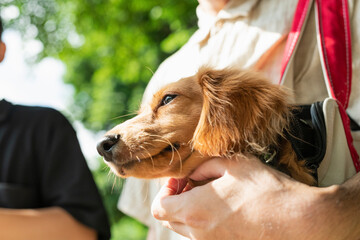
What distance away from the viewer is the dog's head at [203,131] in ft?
4.25

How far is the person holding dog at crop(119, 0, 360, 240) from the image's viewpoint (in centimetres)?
114

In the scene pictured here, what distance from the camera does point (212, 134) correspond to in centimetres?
129

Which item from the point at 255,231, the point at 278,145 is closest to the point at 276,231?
the point at 255,231

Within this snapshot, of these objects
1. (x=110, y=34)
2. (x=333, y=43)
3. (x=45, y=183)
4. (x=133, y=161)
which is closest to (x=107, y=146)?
(x=133, y=161)

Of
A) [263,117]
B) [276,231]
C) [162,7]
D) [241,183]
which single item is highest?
[162,7]

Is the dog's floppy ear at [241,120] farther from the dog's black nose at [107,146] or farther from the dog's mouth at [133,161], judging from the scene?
the dog's black nose at [107,146]

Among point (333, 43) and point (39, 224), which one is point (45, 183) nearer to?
point (39, 224)

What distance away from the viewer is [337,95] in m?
1.52

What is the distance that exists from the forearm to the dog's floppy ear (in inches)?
28.2

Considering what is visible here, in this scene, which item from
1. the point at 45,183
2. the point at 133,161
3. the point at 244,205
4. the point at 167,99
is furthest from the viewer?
the point at 45,183

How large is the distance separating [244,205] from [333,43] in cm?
79

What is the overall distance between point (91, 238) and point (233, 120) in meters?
0.89

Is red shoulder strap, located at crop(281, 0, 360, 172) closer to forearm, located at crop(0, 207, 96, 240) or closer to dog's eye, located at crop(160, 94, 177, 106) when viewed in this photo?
dog's eye, located at crop(160, 94, 177, 106)

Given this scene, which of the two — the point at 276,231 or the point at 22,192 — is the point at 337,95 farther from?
the point at 22,192
